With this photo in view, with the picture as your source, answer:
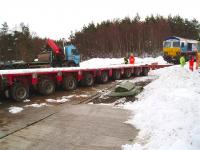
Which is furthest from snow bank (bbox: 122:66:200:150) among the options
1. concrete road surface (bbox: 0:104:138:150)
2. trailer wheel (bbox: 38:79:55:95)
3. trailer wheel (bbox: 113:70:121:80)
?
trailer wheel (bbox: 113:70:121:80)

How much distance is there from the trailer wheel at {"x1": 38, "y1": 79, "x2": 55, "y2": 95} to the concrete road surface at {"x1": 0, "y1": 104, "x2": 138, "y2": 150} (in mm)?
3486

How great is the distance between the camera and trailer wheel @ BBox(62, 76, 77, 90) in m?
14.5

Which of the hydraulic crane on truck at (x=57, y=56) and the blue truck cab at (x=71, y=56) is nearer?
the hydraulic crane on truck at (x=57, y=56)

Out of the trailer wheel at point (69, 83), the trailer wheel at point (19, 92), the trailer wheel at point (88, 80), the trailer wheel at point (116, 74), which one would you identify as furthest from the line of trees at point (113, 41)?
the trailer wheel at point (19, 92)

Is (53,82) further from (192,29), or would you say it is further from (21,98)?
(192,29)

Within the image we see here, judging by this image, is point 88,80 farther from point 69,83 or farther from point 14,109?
point 14,109

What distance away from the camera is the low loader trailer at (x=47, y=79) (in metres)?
11.4

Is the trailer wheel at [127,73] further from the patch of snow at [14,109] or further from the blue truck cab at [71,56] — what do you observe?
the patch of snow at [14,109]

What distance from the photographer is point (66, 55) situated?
23375mm

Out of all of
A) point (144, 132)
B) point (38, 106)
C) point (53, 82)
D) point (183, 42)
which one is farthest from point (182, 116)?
point (183, 42)

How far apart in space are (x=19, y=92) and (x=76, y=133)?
5.22 metres

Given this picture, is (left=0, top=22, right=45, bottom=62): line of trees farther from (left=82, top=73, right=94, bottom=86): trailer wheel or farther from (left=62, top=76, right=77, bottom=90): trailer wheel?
(left=62, top=76, right=77, bottom=90): trailer wheel

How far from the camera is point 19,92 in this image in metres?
11.8

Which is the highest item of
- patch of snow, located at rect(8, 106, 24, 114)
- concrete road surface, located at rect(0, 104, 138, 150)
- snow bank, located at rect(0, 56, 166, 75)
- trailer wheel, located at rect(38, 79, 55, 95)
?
snow bank, located at rect(0, 56, 166, 75)
